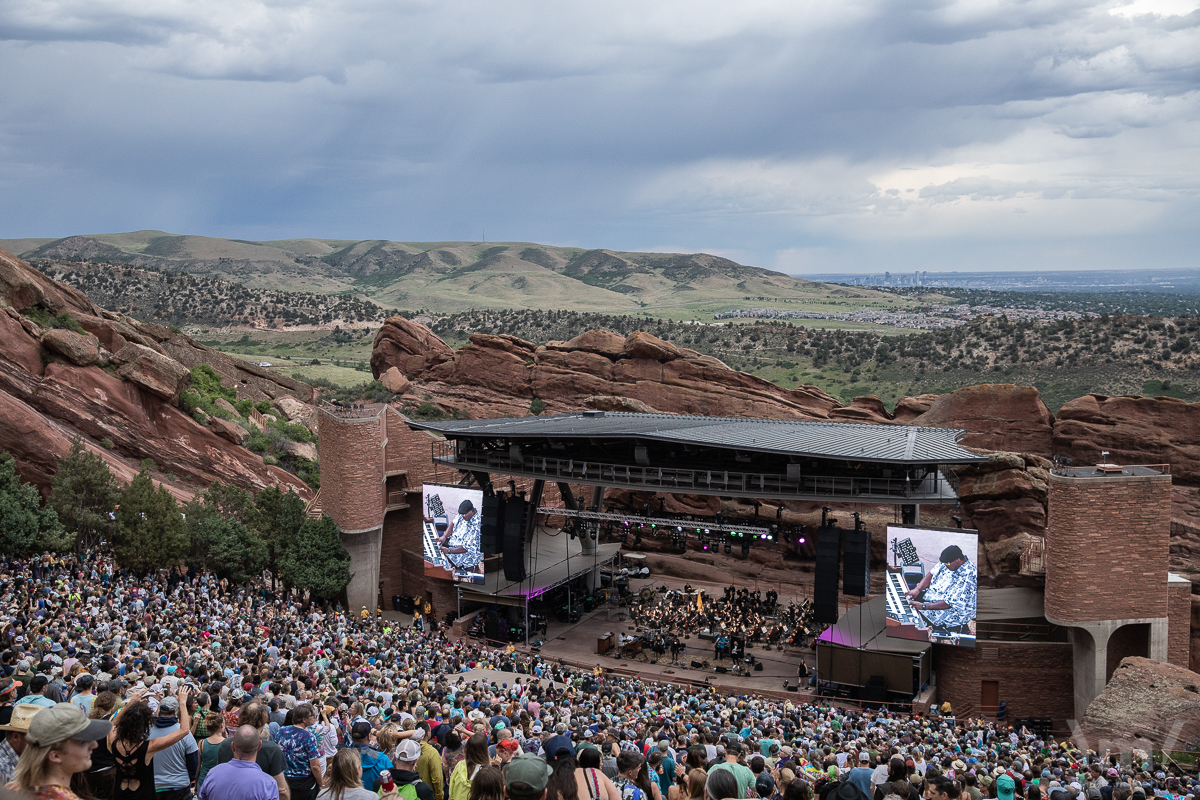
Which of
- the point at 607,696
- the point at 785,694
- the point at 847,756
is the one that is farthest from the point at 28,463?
the point at 847,756

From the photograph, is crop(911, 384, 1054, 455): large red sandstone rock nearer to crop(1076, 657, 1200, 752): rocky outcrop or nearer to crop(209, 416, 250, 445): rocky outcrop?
crop(1076, 657, 1200, 752): rocky outcrop

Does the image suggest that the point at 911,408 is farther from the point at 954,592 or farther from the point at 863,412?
the point at 954,592

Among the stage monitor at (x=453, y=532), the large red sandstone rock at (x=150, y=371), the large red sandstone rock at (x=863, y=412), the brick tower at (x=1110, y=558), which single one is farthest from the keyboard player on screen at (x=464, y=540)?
the large red sandstone rock at (x=863, y=412)

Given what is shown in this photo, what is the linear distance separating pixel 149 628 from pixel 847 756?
16.7 metres

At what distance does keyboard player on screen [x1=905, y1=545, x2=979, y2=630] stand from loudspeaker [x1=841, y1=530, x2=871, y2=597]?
163cm

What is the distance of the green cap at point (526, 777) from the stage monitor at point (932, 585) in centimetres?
2692

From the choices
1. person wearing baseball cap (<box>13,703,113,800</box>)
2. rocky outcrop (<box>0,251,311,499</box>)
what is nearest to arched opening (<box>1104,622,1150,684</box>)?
person wearing baseball cap (<box>13,703,113,800</box>)

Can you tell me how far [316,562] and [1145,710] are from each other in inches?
1210

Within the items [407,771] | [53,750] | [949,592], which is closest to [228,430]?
[949,592]

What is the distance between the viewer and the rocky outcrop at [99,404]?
1667 inches

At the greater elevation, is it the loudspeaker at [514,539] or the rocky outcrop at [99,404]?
the rocky outcrop at [99,404]

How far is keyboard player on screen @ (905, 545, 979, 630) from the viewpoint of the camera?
3234cm

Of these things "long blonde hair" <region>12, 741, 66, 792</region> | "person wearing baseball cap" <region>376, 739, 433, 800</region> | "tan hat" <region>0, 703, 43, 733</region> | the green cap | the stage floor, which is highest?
"long blonde hair" <region>12, 741, 66, 792</region>

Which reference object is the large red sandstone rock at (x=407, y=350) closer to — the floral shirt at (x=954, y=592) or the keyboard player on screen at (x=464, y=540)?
the keyboard player on screen at (x=464, y=540)
